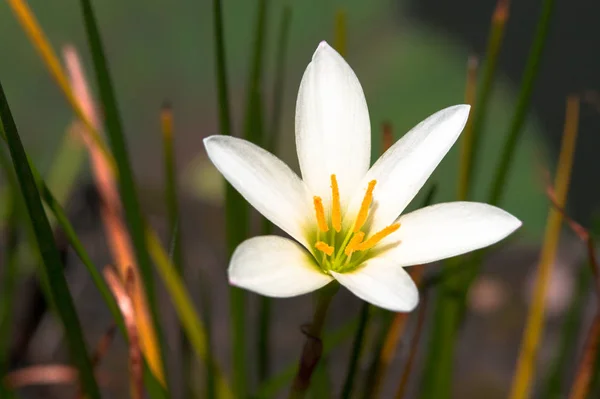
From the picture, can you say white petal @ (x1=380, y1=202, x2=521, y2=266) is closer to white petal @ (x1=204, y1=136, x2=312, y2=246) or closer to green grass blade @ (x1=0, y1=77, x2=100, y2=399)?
white petal @ (x1=204, y1=136, x2=312, y2=246)

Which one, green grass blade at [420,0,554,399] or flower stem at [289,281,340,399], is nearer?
flower stem at [289,281,340,399]

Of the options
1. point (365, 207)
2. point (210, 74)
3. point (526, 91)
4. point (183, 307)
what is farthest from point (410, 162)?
point (210, 74)

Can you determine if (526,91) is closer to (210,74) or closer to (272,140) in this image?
(272,140)

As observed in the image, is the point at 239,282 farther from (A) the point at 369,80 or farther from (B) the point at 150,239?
(A) the point at 369,80

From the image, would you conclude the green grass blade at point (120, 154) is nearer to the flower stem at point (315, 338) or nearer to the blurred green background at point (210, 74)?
the flower stem at point (315, 338)

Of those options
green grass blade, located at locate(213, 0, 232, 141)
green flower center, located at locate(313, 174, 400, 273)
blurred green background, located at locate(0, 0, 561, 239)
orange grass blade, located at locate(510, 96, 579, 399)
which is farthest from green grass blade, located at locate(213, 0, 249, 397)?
blurred green background, located at locate(0, 0, 561, 239)

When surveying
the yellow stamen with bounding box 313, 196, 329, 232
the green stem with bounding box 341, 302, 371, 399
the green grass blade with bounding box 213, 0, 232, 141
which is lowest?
the green stem with bounding box 341, 302, 371, 399

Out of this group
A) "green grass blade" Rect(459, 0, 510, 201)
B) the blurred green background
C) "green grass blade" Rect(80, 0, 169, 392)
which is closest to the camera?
"green grass blade" Rect(80, 0, 169, 392)

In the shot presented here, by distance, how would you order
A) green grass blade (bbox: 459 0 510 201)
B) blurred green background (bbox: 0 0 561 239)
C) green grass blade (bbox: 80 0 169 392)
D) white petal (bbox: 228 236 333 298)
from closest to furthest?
white petal (bbox: 228 236 333 298) < green grass blade (bbox: 80 0 169 392) < green grass blade (bbox: 459 0 510 201) < blurred green background (bbox: 0 0 561 239)
